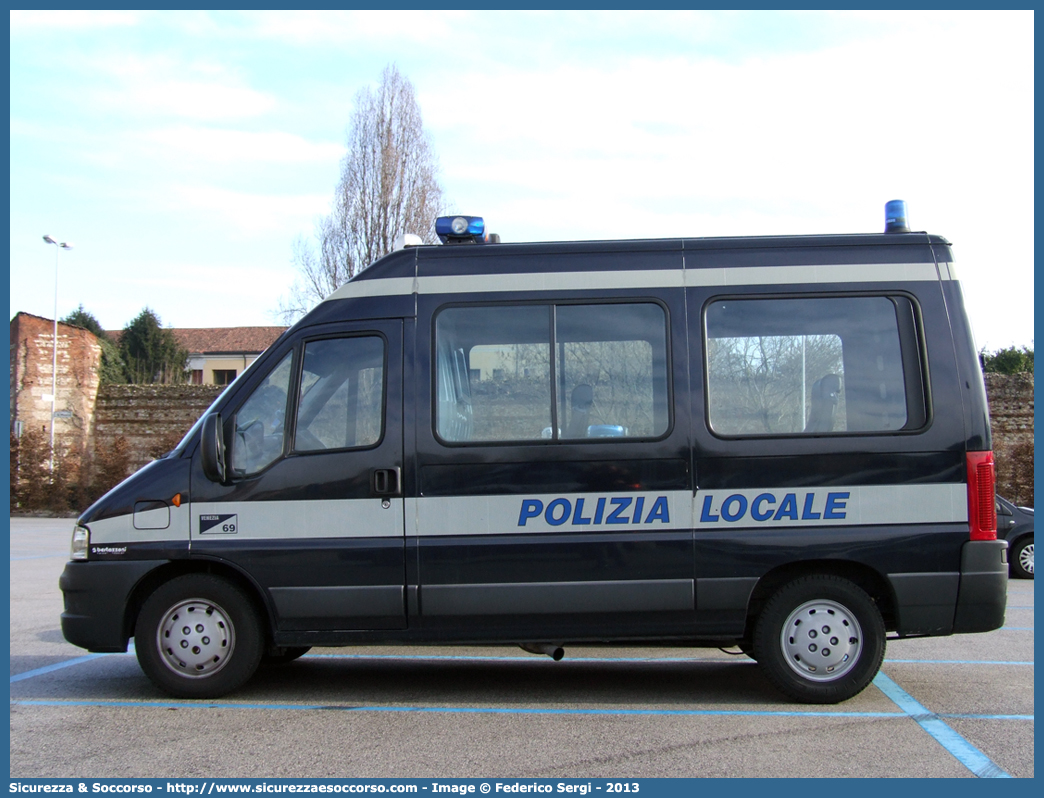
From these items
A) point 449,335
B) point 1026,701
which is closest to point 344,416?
point 449,335

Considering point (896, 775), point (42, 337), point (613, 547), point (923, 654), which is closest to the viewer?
point (896, 775)

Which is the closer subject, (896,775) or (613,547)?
(896,775)

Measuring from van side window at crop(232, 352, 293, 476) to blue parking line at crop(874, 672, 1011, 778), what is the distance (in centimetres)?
422

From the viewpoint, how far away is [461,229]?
639cm

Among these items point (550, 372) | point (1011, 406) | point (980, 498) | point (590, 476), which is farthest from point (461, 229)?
point (1011, 406)

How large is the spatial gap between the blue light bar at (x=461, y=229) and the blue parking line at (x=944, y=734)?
406 cm

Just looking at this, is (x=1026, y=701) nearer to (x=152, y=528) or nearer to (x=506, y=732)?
(x=506, y=732)

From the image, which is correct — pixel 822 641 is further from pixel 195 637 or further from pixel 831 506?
pixel 195 637

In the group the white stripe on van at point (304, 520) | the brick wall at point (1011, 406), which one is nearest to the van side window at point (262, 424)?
the white stripe on van at point (304, 520)

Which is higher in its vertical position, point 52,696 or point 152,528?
point 152,528

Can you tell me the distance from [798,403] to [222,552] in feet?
12.3

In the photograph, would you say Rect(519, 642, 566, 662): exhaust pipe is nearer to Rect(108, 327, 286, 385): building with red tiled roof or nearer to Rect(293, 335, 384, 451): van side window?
Rect(293, 335, 384, 451): van side window

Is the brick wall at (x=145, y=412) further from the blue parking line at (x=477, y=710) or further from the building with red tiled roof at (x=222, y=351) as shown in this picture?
the building with red tiled roof at (x=222, y=351)

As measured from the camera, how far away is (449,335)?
6.12 m
